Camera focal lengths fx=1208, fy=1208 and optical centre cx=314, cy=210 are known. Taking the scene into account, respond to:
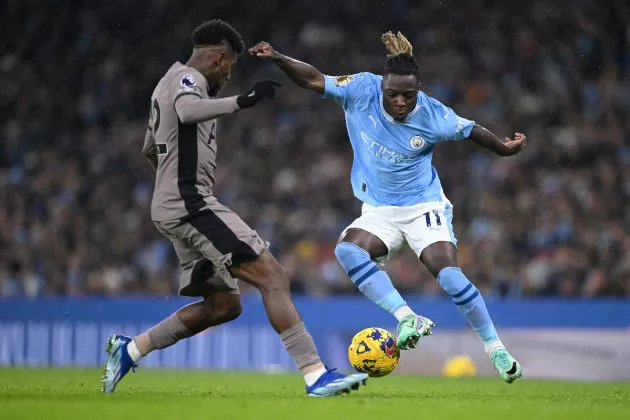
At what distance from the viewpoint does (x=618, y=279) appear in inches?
588

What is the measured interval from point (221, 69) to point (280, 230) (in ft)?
31.8

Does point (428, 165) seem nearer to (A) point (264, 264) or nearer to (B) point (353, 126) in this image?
(B) point (353, 126)

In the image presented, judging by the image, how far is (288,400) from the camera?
7.30 meters

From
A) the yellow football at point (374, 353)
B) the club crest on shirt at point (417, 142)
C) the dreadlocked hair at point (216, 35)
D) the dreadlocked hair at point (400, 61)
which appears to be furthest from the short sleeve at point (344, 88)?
the yellow football at point (374, 353)

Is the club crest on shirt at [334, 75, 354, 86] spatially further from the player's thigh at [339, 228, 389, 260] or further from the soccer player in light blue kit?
the player's thigh at [339, 228, 389, 260]

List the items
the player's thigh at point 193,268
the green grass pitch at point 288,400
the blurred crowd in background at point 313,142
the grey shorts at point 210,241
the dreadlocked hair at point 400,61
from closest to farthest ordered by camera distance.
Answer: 1. the green grass pitch at point 288,400
2. the grey shorts at point 210,241
3. the player's thigh at point 193,268
4. the dreadlocked hair at point 400,61
5. the blurred crowd in background at point 313,142

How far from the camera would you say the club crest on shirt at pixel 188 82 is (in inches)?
295

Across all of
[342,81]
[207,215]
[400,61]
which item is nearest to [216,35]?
[207,215]

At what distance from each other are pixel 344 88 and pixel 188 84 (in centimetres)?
164

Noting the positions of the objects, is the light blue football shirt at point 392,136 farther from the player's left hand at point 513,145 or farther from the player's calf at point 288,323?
the player's calf at point 288,323

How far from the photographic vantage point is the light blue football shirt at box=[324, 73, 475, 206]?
8742 millimetres

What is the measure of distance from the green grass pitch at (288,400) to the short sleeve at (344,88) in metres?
2.14

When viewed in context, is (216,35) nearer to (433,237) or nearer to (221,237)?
(221,237)

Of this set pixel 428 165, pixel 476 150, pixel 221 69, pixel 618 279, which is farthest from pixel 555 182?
pixel 221 69
